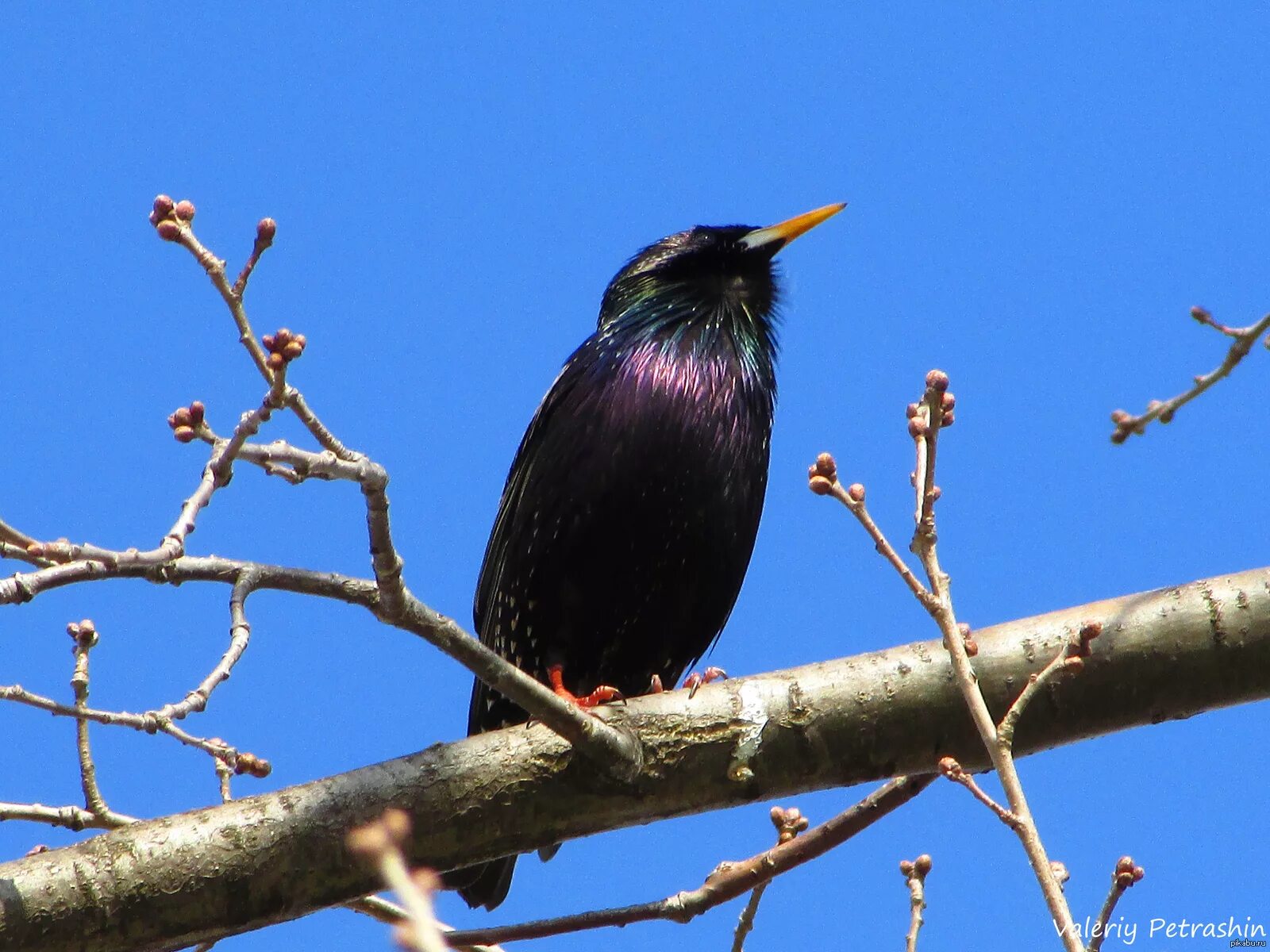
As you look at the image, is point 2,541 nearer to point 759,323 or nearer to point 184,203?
point 184,203

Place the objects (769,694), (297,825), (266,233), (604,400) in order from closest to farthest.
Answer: (266,233) → (297,825) → (769,694) → (604,400)

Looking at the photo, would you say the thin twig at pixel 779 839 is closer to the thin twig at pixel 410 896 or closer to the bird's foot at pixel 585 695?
the bird's foot at pixel 585 695

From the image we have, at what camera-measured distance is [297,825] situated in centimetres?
320

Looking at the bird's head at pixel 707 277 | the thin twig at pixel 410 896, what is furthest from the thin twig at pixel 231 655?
the bird's head at pixel 707 277

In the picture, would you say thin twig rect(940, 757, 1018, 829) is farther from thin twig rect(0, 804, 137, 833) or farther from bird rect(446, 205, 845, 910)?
bird rect(446, 205, 845, 910)

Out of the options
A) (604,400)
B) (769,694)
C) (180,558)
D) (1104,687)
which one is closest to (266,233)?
(180,558)

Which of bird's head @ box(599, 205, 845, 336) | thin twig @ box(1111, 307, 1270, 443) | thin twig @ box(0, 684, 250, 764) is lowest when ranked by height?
thin twig @ box(0, 684, 250, 764)

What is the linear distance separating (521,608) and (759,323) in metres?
1.38

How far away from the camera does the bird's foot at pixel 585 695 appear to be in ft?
13.1

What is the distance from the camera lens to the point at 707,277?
222 inches

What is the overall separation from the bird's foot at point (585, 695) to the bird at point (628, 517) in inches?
0.6

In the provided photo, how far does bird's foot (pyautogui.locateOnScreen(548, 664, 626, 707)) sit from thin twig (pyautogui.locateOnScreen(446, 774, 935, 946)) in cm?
44

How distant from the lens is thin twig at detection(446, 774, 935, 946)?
124 inches

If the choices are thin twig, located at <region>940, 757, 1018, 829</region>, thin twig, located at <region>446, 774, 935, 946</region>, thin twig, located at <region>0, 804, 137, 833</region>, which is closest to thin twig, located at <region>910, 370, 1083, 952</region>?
thin twig, located at <region>940, 757, 1018, 829</region>
